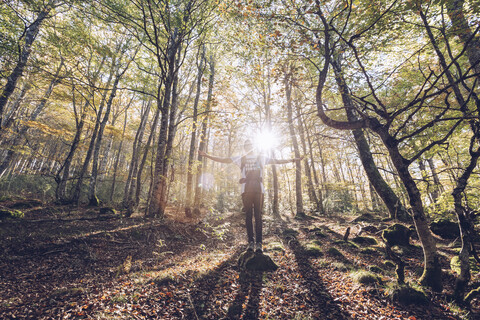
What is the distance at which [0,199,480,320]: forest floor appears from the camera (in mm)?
2398

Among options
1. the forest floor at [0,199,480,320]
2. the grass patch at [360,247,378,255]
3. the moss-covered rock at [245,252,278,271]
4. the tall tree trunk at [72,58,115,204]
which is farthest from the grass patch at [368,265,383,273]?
the tall tree trunk at [72,58,115,204]

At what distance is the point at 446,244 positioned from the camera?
198 inches

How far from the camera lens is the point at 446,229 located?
5.39 m

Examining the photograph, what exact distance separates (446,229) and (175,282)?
7.42m

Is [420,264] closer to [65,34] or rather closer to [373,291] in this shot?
[373,291]

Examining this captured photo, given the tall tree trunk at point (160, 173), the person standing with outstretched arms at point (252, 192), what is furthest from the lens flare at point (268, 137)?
the person standing with outstretched arms at point (252, 192)

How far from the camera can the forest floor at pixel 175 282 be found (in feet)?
7.87

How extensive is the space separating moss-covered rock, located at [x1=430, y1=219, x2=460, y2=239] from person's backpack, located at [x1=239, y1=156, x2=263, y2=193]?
566cm

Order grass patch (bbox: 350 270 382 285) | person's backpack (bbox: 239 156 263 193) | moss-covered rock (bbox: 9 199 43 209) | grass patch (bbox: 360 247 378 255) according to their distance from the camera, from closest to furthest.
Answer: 1. grass patch (bbox: 350 270 382 285)
2. person's backpack (bbox: 239 156 263 193)
3. grass patch (bbox: 360 247 378 255)
4. moss-covered rock (bbox: 9 199 43 209)

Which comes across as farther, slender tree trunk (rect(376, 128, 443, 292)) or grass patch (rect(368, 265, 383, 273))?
grass patch (rect(368, 265, 383, 273))

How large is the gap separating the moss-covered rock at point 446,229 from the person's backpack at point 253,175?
566cm

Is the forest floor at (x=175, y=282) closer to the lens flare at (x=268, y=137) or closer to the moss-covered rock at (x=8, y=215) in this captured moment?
the moss-covered rock at (x=8, y=215)

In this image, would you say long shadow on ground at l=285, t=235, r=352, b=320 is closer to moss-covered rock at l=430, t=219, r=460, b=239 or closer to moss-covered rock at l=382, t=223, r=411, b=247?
moss-covered rock at l=382, t=223, r=411, b=247

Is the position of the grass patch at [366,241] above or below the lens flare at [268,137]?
below
